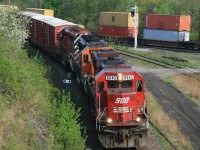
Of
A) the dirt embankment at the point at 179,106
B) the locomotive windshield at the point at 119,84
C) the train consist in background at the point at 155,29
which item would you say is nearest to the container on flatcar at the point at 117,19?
the train consist in background at the point at 155,29

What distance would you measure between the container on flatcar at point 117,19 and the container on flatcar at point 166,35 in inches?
122

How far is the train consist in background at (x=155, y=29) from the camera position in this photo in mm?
44469

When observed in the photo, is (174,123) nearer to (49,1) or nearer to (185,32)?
(185,32)

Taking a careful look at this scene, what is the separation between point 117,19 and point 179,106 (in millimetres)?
30762

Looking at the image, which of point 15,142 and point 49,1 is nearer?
point 15,142

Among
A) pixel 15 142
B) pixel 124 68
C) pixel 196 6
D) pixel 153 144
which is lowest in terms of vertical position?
pixel 153 144

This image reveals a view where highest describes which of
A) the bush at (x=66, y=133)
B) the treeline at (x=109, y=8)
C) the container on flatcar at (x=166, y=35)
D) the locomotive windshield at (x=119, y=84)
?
the treeline at (x=109, y=8)

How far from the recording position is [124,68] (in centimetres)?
1515

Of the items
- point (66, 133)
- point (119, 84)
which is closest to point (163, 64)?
point (119, 84)

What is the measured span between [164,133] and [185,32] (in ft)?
101

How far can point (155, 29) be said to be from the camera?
4694cm

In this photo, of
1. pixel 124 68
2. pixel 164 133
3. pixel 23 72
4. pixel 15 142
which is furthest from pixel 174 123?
pixel 15 142

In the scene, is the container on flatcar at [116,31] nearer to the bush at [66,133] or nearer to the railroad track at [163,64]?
the railroad track at [163,64]

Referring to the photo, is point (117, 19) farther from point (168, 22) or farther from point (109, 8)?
point (109, 8)
